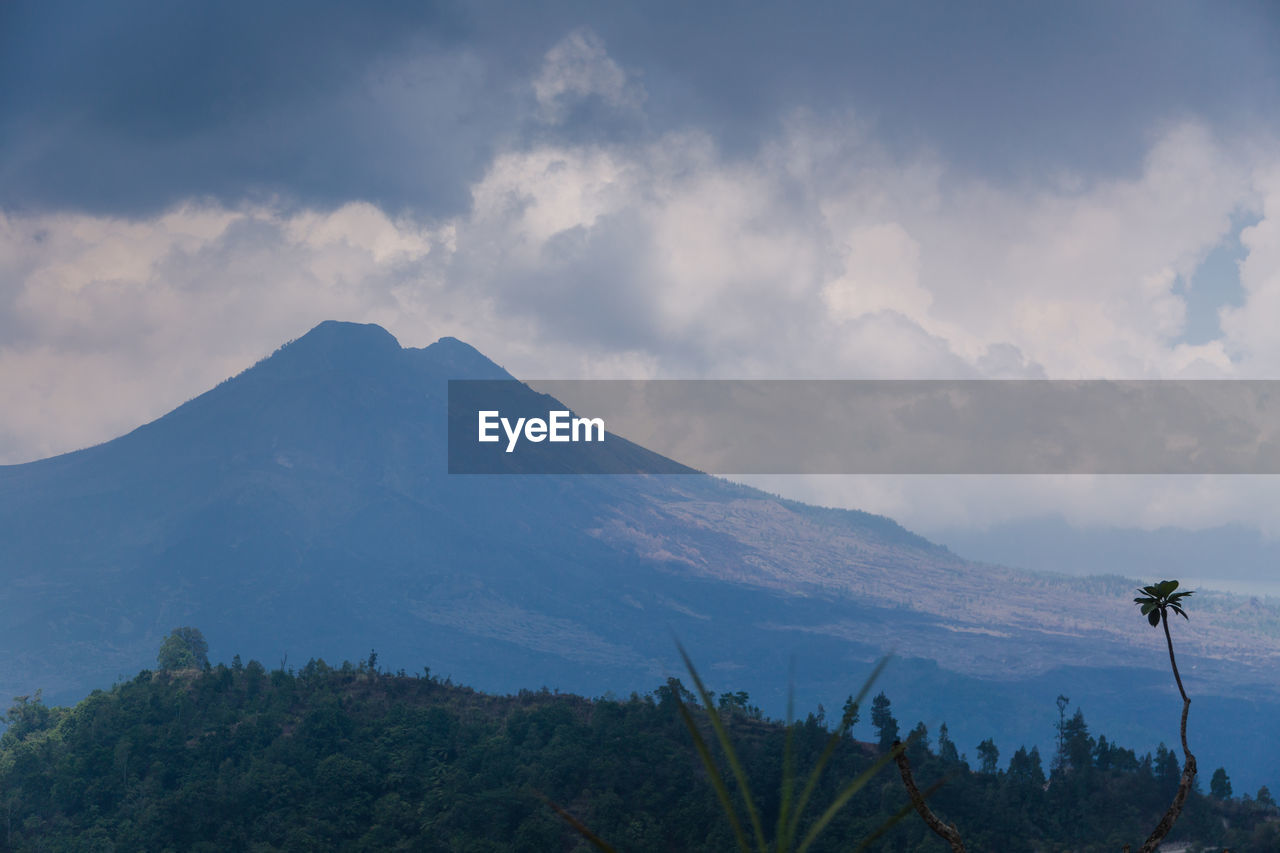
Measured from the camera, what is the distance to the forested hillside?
67375 millimetres

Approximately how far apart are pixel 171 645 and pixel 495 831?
6340 centimetres

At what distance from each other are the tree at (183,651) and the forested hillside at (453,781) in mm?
23404

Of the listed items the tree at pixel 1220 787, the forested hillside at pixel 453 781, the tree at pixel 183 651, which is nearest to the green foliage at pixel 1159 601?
the forested hillside at pixel 453 781

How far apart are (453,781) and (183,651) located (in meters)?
57.4

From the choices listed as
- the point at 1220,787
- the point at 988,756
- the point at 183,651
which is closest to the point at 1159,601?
the point at 988,756

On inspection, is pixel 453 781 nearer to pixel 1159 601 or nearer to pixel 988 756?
pixel 988 756

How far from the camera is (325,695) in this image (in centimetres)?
8344

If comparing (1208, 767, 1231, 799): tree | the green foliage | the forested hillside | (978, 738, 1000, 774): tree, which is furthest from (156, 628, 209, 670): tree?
the green foliage

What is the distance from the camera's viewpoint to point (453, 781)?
7056cm

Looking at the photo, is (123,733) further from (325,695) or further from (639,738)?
(639,738)

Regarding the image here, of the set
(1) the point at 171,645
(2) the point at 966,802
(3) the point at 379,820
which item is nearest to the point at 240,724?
(3) the point at 379,820

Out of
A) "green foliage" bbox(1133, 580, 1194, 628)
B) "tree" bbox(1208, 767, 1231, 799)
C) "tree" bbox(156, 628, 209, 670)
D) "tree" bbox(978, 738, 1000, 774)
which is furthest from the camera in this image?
"tree" bbox(156, 628, 209, 670)

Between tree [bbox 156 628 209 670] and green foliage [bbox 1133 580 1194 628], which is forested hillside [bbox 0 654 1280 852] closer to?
tree [bbox 156 628 209 670]

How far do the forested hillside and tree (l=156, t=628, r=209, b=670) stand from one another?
23.4m
